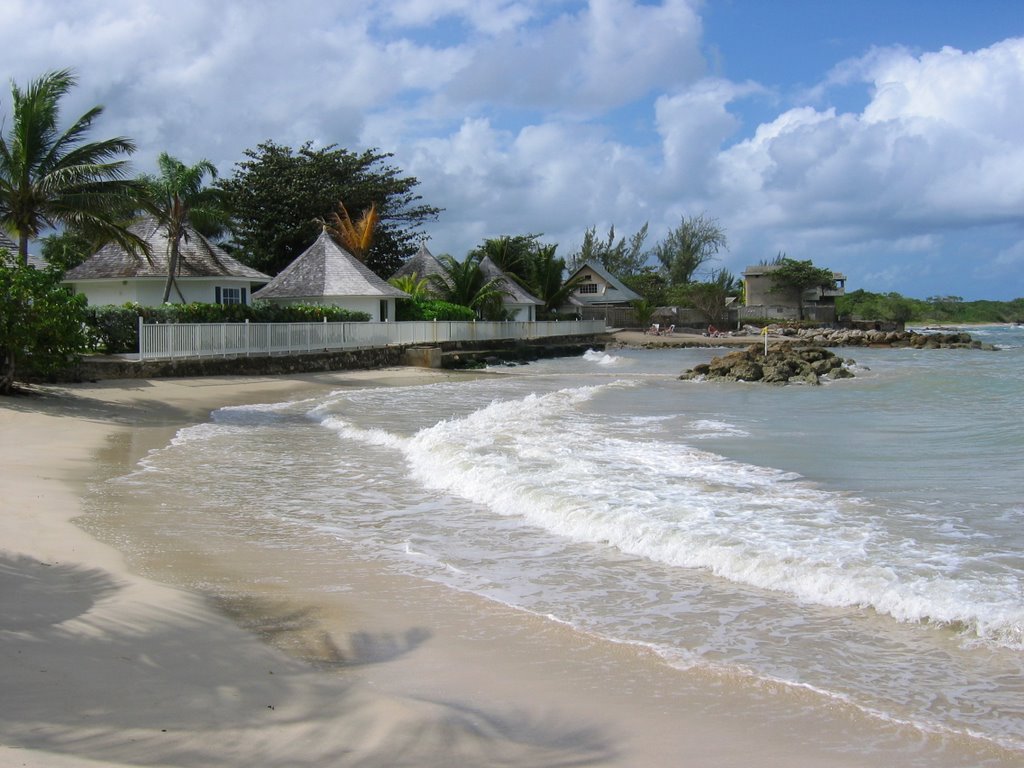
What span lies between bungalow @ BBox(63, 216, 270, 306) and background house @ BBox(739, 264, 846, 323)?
55798 millimetres

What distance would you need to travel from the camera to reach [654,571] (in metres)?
7.50

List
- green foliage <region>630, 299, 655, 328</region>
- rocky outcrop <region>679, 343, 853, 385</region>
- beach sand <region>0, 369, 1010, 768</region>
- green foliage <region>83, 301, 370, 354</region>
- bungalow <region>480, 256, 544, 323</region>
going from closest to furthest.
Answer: beach sand <region>0, 369, 1010, 768</region> < green foliage <region>83, 301, 370, 354</region> < rocky outcrop <region>679, 343, 853, 385</region> < bungalow <region>480, 256, 544, 323</region> < green foliage <region>630, 299, 655, 328</region>

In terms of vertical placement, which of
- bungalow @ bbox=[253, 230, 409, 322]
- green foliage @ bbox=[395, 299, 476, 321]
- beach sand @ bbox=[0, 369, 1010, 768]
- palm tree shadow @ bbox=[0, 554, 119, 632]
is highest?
bungalow @ bbox=[253, 230, 409, 322]

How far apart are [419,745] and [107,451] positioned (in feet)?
34.3

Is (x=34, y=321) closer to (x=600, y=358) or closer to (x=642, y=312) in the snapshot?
(x=600, y=358)

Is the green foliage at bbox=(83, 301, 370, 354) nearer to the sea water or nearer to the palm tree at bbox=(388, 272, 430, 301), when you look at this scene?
the sea water

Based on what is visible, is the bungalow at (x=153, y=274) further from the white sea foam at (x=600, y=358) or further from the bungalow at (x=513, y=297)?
the bungalow at (x=513, y=297)

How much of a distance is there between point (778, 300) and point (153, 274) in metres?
62.9

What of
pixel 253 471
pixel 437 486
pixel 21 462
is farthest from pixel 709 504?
pixel 21 462

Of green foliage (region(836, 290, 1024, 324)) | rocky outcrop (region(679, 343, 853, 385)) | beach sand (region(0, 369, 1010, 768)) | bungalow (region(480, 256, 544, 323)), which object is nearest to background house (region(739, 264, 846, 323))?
green foliage (region(836, 290, 1024, 324))

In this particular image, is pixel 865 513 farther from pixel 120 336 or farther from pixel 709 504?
pixel 120 336

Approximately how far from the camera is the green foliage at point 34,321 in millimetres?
16391

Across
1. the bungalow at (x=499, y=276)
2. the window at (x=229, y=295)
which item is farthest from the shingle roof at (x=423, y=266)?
the window at (x=229, y=295)

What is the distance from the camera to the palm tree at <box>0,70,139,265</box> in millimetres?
20469
